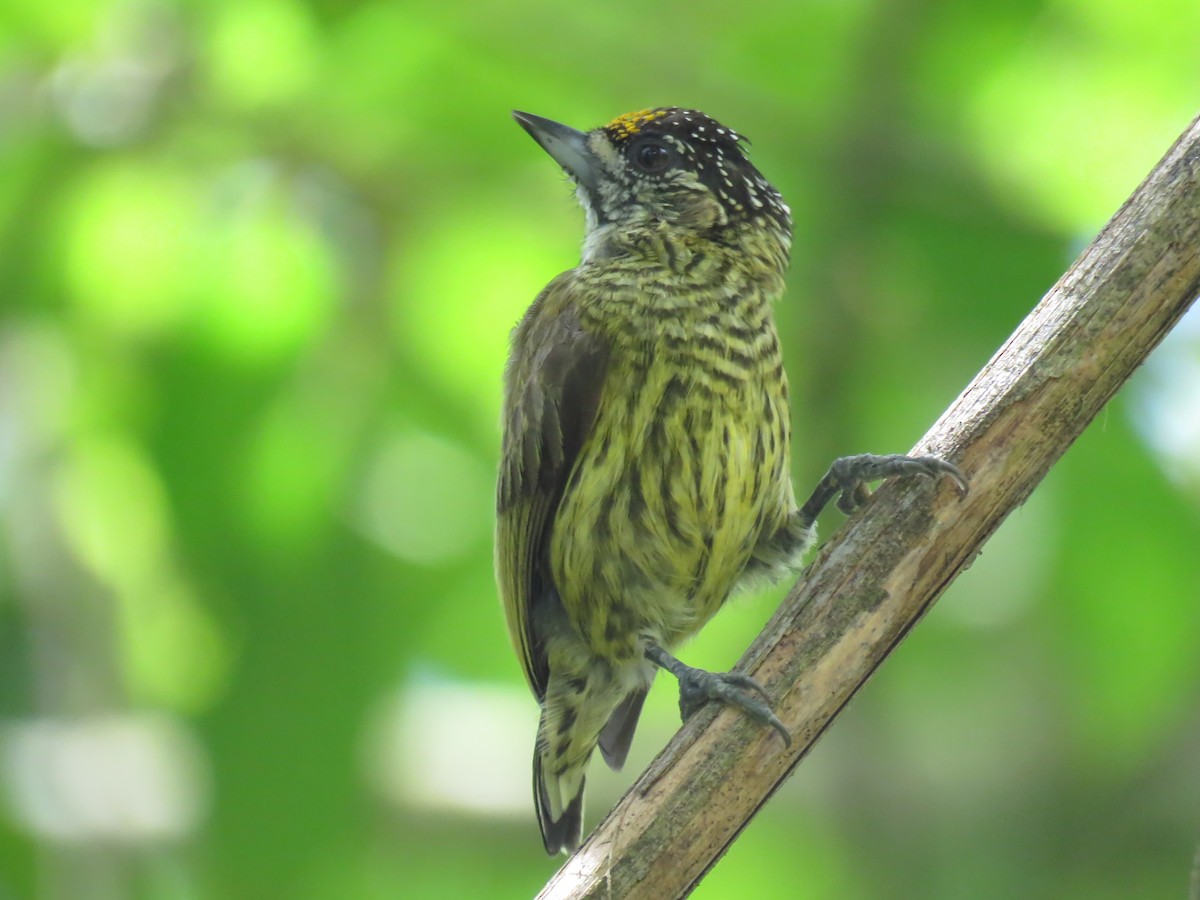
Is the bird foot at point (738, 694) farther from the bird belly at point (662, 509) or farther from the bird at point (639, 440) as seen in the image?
the bird belly at point (662, 509)

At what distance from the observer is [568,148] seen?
3.34 metres

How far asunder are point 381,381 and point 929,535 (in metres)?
1.44

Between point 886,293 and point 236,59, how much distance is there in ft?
5.10

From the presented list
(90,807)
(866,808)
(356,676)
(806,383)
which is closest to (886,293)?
(806,383)

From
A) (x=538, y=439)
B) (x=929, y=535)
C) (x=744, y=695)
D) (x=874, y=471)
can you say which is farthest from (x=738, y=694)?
(x=538, y=439)

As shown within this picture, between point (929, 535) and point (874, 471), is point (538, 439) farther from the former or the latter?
point (929, 535)

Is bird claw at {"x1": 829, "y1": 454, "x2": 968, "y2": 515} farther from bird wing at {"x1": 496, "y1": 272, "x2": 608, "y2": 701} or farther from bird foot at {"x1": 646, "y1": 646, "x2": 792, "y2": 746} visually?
bird wing at {"x1": 496, "y1": 272, "x2": 608, "y2": 701}

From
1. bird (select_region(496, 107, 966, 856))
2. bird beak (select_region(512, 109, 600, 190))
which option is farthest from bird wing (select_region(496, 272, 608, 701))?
bird beak (select_region(512, 109, 600, 190))

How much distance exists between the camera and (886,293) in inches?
128

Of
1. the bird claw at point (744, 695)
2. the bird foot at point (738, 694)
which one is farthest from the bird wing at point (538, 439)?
the bird claw at point (744, 695)

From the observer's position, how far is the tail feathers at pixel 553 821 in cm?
320

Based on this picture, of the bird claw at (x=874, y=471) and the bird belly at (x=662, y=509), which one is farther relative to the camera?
the bird belly at (x=662, y=509)

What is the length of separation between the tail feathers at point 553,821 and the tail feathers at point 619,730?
19cm

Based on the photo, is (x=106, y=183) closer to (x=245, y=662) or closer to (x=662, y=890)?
(x=245, y=662)
